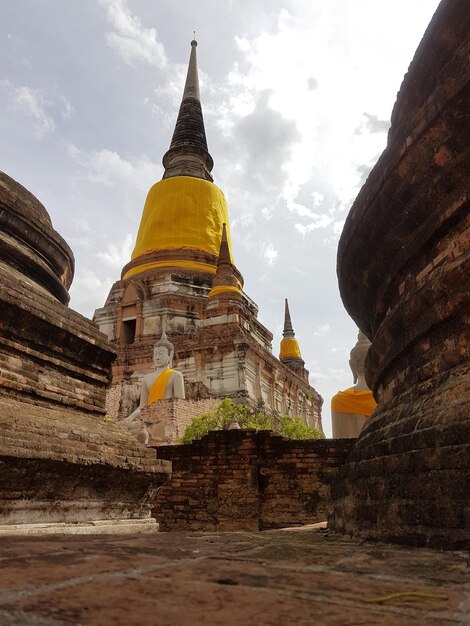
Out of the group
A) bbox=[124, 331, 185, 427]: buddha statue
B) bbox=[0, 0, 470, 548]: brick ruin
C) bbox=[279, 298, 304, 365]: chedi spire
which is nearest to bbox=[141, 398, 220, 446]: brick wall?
bbox=[124, 331, 185, 427]: buddha statue

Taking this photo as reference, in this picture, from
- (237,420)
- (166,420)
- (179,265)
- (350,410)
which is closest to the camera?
(350,410)

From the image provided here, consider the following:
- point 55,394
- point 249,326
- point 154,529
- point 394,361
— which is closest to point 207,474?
point 154,529

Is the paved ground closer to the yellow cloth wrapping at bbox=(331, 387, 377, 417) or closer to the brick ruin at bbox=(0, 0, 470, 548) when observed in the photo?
the brick ruin at bbox=(0, 0, 470, 548)

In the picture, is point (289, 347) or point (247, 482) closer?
point (247, 482)

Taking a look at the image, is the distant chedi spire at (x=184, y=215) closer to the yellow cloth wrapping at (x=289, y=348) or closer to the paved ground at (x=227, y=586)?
the yellow cloth wrapping at (x=289, y=348)

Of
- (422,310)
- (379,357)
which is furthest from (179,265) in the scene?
(422,310)

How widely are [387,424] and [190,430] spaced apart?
1095 centimetres

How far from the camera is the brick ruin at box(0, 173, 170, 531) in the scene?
3646mm

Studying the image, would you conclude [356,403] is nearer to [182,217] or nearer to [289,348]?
[182,217]

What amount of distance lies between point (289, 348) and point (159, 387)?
16111 mm

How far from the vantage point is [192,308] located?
22125 mm

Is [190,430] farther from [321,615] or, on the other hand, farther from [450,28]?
[321,615]

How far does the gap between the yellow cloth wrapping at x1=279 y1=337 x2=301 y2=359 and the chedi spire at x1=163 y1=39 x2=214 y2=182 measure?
1008 cm

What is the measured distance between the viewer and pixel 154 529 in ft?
15.8
